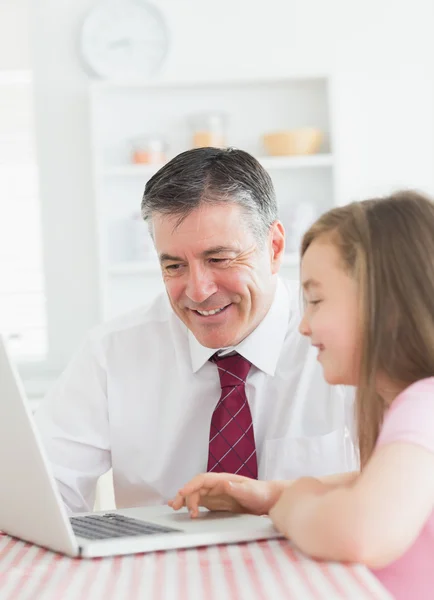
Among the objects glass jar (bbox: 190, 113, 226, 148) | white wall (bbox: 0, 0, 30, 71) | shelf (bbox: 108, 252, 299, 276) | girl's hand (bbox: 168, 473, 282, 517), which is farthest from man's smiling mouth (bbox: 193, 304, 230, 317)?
white wall (bbox: 0, 0, 30, 71)

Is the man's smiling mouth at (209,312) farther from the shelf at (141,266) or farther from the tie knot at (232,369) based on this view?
the shelf at (141,266)

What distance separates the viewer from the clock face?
162 inches

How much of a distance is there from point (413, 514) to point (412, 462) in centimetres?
5

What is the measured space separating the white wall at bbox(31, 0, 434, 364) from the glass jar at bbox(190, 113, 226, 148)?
0.33m

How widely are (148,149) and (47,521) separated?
299 centimetres

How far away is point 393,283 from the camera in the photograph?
1.17 meters

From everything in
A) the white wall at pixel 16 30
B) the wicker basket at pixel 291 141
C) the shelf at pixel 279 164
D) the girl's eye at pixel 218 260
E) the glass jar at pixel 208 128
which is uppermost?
the white wall at pixel 16 30

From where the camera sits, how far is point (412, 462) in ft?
3.30

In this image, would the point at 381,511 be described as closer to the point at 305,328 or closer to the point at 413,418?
the point at 413,418

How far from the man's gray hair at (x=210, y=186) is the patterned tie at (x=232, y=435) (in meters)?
0.31

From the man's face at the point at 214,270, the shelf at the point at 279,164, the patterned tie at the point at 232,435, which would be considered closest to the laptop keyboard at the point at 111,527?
the patterned tie at the point at 232,435

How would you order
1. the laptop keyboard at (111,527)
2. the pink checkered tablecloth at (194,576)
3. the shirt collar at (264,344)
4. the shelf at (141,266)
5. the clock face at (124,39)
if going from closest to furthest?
the pink checkered tablecloth at (194,576)
the laptop keyboard at (111,527)
the shirt collar at (264,344)
the shelf at (141,266)
the clock face at (124,39)

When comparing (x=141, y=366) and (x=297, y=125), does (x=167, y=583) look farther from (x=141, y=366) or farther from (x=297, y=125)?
(x=297, y=125)

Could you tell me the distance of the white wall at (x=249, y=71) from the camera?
165 inches
